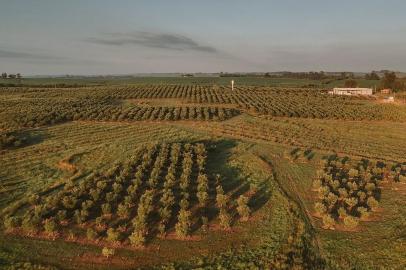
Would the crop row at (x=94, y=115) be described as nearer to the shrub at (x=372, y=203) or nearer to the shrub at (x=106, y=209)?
the shrub at (x=106, y=209)

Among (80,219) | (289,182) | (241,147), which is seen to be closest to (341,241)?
(289,182)

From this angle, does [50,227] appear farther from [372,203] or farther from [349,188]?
[349,188]

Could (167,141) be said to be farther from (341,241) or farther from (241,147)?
(341,241)

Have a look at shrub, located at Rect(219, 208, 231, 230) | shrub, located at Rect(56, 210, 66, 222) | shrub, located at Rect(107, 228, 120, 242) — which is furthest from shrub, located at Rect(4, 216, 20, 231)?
shrub, located at Rect(219, 208, 231, 230)

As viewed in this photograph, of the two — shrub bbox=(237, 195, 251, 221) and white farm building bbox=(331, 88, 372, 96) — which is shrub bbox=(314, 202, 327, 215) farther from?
white farm building bbox=(331, 88, 372, 96)

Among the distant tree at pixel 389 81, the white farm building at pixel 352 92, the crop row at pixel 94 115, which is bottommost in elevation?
the crop row at pixel 94 115

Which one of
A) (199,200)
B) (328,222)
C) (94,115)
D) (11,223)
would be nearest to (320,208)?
(328,222)

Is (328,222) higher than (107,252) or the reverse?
higher

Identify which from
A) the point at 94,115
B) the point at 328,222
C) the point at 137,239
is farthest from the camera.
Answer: the point at 94,115

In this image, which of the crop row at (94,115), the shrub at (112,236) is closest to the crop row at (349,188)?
the shrub at (112,236)
